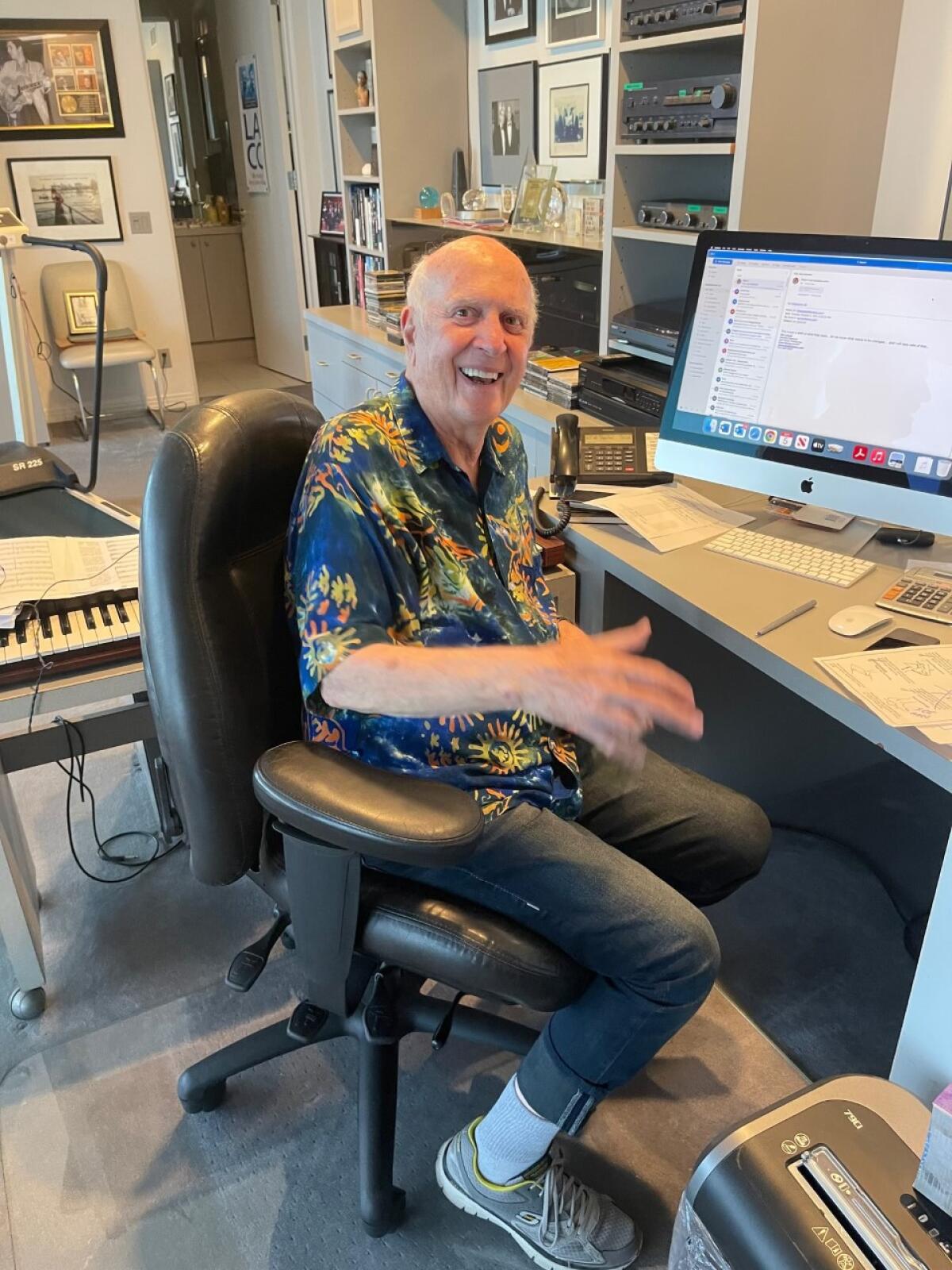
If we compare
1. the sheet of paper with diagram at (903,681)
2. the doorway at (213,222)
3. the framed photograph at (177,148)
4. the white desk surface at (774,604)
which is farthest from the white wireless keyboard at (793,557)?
the framed photograph at (177,148)

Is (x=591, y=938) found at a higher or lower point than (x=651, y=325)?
lower

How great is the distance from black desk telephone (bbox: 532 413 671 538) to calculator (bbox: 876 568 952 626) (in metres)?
0.52

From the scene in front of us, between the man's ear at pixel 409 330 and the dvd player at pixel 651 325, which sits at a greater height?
the man's ear at pixel 409 330

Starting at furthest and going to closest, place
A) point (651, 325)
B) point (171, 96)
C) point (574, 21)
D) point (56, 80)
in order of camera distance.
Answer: point (171, 96) → point (56, 80) → point (574, 21) → point (651, 325)

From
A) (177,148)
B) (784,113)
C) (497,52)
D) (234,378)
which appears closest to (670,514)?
(784,113)

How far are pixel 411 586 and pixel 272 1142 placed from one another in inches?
35.9

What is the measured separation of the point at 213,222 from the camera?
6473mm

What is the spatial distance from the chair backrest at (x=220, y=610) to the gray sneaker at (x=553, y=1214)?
1.85 ft

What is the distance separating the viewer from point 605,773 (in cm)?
133

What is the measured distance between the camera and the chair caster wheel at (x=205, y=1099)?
56.5 inches

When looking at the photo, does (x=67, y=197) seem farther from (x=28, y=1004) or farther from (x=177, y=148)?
(x=28, y=1004)

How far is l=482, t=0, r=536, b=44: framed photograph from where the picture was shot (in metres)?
2.85

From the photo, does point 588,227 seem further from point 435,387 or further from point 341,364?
point 435,387

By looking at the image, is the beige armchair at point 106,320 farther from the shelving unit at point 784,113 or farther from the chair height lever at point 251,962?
the chair height lever at point 251,962
